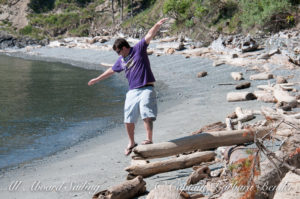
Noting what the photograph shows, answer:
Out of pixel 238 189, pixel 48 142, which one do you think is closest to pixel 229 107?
pixel 48 142

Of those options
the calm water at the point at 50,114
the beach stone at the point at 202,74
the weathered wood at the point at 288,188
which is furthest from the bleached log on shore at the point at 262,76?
the weathered wood at the point at 288,188

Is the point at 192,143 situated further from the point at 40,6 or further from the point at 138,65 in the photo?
the point at 40,6

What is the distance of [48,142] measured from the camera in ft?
34.0

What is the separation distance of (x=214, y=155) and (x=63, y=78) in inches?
804

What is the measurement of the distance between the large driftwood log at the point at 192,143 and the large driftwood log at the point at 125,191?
0.69 meters

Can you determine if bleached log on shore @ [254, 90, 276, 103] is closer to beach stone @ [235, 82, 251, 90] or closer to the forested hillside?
beach stone @ [235, 82, 251, 90]

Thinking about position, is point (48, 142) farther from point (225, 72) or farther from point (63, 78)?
point (63, 78)

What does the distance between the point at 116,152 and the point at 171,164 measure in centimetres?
241

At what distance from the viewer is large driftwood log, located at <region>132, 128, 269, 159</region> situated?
19.5 feet

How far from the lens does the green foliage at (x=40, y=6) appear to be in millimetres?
79812

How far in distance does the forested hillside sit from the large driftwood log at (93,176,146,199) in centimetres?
1466

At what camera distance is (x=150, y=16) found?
56.0 m

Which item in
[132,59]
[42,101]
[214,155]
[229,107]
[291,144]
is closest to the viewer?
[291,144]

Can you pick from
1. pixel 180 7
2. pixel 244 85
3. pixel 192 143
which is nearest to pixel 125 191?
pixel 192 143
